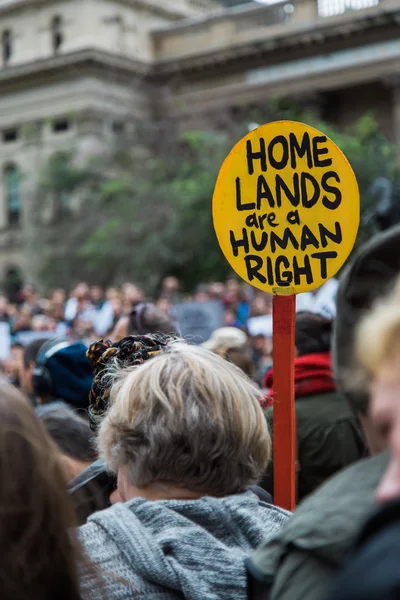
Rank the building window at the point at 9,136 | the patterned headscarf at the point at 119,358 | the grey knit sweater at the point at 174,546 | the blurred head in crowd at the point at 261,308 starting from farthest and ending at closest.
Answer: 1. the building window at the point at 9,136
2. the blurred head in crowd at the point at 261,308
3. the patterned headscarf at the point at 119,358
4. the grey knit sweater at the point at 174,546

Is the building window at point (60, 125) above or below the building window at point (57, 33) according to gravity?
below

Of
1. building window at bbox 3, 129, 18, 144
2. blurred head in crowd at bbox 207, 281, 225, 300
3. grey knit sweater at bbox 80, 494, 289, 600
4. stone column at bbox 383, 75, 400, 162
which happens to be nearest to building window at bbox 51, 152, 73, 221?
building window at bbox 3, 129, 18, 144

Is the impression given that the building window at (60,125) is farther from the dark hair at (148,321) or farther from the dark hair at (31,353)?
the dark hair at (148,321)

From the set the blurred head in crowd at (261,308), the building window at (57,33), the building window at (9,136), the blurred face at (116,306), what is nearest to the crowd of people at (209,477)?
the blurred head in crowd at (261,308)

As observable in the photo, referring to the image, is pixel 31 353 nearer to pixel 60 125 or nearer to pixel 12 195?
pixel 60 125

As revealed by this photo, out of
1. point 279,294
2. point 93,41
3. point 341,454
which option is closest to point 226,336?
point 341,454

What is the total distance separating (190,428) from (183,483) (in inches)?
4.8

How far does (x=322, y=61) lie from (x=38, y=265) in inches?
468

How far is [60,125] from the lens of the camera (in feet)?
141

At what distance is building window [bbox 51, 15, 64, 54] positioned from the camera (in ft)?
144

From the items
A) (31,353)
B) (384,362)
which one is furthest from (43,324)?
(384,362)

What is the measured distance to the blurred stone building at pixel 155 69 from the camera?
3928 cm

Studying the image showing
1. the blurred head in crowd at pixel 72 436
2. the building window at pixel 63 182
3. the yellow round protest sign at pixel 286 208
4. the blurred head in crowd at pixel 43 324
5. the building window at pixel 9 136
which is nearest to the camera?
the yellow round protest sign at pixel 286 208

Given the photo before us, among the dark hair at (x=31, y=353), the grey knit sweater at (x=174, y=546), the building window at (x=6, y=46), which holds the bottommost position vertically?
the grey knit sweater at (x=174, y=546)
